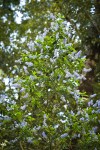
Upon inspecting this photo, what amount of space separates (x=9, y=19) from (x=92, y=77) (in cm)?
468

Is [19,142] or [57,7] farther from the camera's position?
[57,7]

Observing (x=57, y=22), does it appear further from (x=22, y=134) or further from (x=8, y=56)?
(x=8, y=56)

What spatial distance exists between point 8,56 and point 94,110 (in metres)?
8.54

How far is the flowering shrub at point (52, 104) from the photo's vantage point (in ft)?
13.3

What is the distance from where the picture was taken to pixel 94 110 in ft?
13.7

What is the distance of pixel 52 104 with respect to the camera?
14.1ft

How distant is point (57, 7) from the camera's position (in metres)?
9.80

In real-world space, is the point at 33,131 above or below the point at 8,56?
below

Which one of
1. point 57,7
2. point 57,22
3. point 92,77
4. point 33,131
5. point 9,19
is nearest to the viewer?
point 33,131

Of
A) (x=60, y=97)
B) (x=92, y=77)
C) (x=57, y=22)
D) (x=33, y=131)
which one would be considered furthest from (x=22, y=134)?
(x=92, y=77)

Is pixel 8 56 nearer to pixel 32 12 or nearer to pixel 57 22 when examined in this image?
pixel 32 12

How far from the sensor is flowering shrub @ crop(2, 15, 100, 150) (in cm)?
407

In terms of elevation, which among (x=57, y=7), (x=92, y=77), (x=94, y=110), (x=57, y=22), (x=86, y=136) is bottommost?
(x=86, y=136)

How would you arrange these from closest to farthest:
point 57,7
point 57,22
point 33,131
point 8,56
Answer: point 33,131, point 57,22, point 57,7, point 8,56
